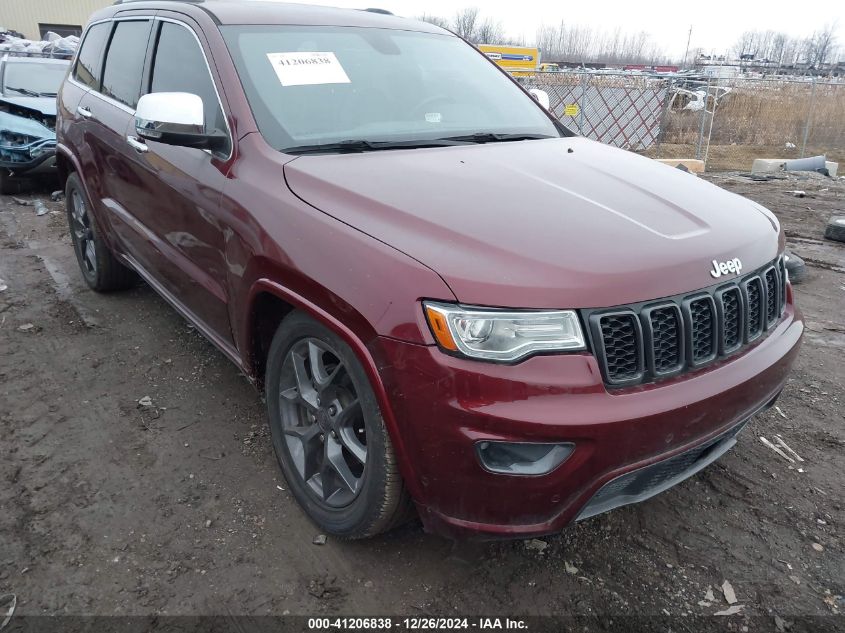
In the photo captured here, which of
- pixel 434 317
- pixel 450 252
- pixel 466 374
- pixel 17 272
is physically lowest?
pixel 17 272

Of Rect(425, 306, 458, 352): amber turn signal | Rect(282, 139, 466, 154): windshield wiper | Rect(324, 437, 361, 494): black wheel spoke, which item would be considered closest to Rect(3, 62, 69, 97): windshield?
Rect(282, 139, 466, 154): windshield wiper

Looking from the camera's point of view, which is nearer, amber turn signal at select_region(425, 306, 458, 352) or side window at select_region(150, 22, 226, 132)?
amber turn signal at select_region(425, 306, 458, 352)

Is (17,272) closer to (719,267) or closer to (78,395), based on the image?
(78,395)

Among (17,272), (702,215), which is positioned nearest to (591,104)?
(17,272)

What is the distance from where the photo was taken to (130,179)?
11.9 feet

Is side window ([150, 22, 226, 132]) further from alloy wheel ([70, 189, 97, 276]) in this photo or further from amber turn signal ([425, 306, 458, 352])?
alloy wheel ([70, 189, 97, 276])

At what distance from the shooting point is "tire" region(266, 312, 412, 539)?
6.79 ft

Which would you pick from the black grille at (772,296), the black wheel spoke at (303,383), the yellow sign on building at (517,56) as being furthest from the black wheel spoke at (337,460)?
the yellow sign on building at (517,56)

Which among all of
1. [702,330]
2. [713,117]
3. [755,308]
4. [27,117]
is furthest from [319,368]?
[713,117]

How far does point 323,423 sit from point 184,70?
6.11ft

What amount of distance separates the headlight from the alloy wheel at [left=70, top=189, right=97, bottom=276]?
12.1 ft

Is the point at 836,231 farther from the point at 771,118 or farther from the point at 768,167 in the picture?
Answer: the point at 771,118

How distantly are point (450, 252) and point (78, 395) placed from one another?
2560mm

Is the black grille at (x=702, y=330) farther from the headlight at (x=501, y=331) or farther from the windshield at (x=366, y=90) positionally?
the windshield at (x=366, y=90)
